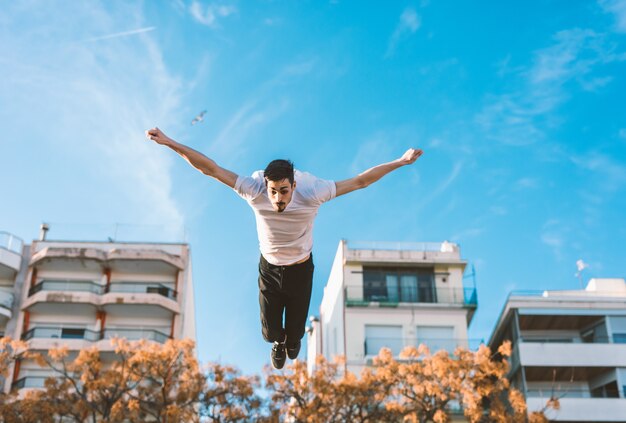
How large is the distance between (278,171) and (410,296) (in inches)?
1083

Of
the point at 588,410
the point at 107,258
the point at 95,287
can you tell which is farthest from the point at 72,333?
the point at 588,410

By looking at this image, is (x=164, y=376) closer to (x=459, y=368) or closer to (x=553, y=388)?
(x=459, y=368)

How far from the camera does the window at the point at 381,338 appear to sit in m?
31.7

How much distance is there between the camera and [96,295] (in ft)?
123

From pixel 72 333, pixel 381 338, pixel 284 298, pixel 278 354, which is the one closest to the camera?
pixel 284 298

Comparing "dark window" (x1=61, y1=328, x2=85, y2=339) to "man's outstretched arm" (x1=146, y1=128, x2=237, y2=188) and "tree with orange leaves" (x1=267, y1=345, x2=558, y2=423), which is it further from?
"man's outstretched arm" (x1=146, y1=128, x2=237, y2=188)

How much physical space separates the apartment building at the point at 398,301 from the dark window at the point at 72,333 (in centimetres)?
1281

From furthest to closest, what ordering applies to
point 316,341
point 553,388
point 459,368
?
point 316,341, point 553,388, point 459,368

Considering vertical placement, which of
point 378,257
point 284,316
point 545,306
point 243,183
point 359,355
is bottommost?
point 284,316

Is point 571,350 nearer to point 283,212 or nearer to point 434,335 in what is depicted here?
point 434,335

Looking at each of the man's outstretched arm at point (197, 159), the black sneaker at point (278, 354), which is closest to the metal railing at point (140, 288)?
the black sneaker at point (278, 354)

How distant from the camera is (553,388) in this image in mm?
31500

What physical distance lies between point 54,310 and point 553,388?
24.8 meters

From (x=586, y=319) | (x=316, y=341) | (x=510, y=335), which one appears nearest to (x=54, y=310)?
(x=316, y=341)
